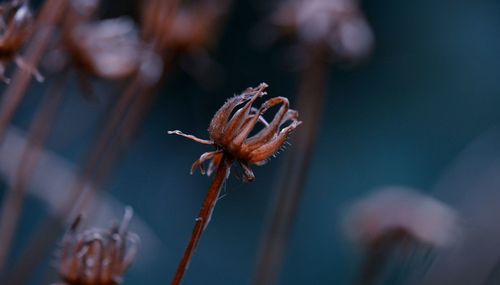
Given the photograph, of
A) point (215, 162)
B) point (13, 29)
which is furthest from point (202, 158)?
point (13, 29)

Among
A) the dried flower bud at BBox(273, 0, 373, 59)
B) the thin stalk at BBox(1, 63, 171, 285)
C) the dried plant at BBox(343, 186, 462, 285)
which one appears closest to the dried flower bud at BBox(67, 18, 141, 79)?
the thin stalk at BBox(1, 63, 171, 285)

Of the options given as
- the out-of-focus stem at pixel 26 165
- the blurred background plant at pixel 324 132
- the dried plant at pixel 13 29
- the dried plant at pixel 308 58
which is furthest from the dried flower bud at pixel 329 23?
the blurred background plant at pixel 324 132

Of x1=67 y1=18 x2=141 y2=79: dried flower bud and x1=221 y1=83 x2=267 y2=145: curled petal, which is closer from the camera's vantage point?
x1=221 y1=83 x2=267 y2=145: curled petal

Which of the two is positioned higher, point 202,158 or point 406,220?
point 406,220

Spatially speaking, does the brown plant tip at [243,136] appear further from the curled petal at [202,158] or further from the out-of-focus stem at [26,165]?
the out-of-focus stem at [26,165]

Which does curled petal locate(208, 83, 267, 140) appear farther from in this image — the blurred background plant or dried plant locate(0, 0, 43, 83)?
the blurred background plant

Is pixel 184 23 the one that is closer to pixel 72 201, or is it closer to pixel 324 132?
pixel 72 201
